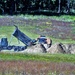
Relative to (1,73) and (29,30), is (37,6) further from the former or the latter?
(1,73)

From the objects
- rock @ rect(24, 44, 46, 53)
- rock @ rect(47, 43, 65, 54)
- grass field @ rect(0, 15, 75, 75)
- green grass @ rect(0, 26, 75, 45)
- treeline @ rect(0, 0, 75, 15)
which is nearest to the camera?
grass field @ rect(0, 15, 75, 75)

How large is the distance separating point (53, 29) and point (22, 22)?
6.02 m

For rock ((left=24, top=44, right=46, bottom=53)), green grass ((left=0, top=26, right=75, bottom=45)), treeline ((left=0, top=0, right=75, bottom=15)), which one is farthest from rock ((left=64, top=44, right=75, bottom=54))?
treeline ((left=0, top=0, right=75, bottom=15))

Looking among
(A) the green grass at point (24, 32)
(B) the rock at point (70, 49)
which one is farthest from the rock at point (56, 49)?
(A) the green grass at point (24, 32)

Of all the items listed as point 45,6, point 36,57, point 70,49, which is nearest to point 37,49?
point 70,49

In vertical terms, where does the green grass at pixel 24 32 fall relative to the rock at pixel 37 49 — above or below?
below

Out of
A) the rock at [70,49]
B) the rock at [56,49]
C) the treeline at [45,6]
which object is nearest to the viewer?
the rock at [56,49]

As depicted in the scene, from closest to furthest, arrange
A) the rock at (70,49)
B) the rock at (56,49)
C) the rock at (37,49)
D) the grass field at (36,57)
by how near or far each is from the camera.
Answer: the grass field at (36,57) < the rock at (56,49) < the rock at (37,49) < the rock at (70,49)

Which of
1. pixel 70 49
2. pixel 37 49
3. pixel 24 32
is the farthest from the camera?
pixel 24 32

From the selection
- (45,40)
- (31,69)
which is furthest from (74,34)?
Result: (31,69)

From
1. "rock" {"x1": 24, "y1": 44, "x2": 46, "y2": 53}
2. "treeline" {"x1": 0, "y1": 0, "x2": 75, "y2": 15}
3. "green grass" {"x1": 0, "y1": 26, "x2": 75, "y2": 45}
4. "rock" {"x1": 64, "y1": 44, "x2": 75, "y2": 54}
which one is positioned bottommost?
"treeline" {"x1": 0, "y1": 0, "x2": 75, "y2": 15}

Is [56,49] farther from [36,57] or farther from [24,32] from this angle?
[24,32]

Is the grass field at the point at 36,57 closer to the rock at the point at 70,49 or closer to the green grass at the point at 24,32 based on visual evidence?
the green grass at the point at 24,32

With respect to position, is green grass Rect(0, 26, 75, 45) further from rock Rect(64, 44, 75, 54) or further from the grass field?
rock Rect(64, 44, 75, 54)
